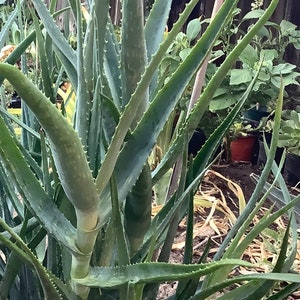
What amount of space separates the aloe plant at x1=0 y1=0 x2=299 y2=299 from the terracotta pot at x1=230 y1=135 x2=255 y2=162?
1.38 metres

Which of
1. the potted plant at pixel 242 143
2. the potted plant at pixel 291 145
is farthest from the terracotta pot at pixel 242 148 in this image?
the potted plant at pixel 291 145

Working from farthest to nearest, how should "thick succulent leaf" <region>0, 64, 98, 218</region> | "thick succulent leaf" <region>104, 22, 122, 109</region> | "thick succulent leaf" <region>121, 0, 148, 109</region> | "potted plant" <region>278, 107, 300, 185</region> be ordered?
"potted plant" <region>278, 107, 300, 185</region>, "thick succulent leaf" <region>104, 22, 122, 109</region>, "thick succulent leaf" <region>121, 0, 148, 109</region>, "thick succulent leaf" <region>0, 64, 98, 218</region>

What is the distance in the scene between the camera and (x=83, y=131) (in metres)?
0.50

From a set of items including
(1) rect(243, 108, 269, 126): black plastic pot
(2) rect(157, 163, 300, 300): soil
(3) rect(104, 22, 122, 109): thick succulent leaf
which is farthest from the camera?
(1) rect(243, 108, 269, 126): black plastic pot

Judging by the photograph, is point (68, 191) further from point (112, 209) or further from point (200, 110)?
point (200, 110)

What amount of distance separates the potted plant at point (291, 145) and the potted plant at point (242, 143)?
0.77 feet

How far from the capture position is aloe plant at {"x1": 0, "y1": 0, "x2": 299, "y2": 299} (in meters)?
0.41

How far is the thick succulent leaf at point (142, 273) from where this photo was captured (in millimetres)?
413

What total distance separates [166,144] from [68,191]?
4.09 feet

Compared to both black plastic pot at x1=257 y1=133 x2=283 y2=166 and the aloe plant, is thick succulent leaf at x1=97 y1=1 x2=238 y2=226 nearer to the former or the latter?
the aloe plant

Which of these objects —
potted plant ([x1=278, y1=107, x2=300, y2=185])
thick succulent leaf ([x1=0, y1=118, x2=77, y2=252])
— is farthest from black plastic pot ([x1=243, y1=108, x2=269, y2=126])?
thick succulent leaf ([x1=0, y1=118, x2=77, y2=252])

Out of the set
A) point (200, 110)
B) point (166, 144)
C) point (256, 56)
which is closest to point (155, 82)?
point (200, 110)

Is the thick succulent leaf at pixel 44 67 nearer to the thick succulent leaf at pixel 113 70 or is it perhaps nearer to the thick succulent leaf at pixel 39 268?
the thick succulent leaf at pixel 113 70

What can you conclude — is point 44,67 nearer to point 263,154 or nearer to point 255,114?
point 263,154
